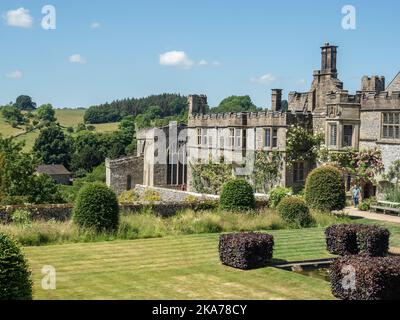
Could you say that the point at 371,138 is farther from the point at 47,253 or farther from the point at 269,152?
the point at 47,253

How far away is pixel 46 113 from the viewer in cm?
13800

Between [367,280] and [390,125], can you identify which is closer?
[367,280]

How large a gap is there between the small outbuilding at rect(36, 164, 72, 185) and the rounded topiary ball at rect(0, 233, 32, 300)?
75.1 meters

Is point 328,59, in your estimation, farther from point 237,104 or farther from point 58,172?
point 237,104

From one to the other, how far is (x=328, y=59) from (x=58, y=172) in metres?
58.4

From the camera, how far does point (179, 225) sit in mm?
22969

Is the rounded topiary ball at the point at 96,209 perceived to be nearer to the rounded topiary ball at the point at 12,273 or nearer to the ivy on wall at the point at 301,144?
the rounded topiary ball at the point at 12,273

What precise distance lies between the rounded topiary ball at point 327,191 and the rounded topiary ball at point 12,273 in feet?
59.5

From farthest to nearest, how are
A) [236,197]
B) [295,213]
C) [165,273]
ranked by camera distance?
[236,197]
[295,213]
[165,273]

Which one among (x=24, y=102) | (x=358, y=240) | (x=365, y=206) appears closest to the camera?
(x=358, y=240)

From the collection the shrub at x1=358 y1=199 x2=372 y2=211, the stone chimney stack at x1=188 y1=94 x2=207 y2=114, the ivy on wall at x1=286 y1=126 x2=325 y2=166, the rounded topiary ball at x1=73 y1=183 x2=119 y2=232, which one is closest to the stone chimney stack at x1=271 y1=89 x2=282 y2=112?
the ivy on wall at x1=286 y1=126 x2=325 y2=166

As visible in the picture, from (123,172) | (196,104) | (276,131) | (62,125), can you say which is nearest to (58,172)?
(123,172)

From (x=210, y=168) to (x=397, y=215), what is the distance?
1711cm

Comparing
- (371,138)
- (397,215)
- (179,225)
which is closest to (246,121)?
(371,138)
